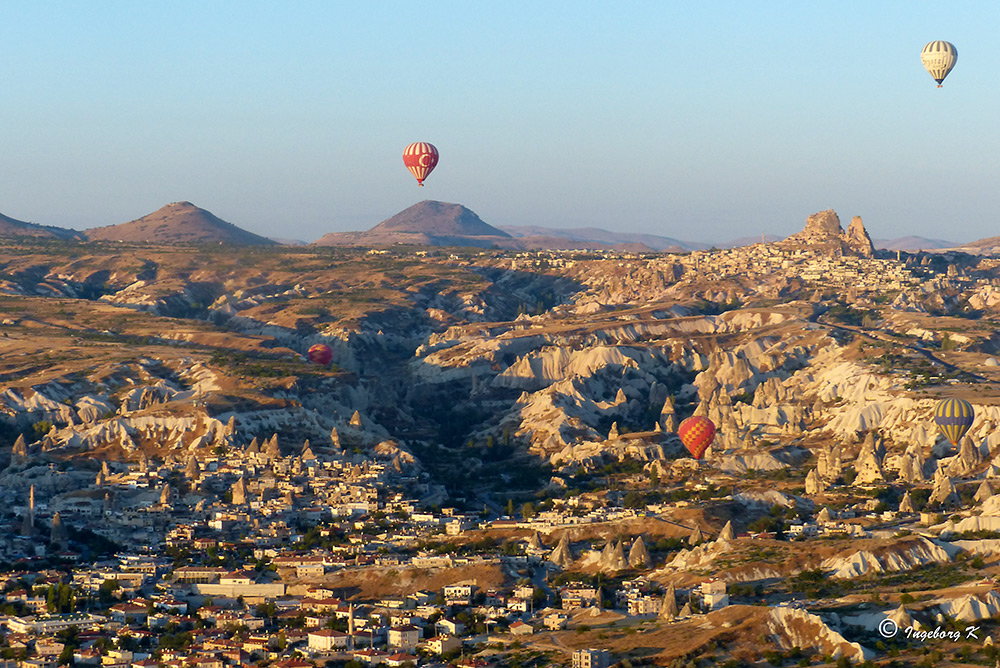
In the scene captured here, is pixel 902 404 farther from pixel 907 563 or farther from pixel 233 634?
pixel 233 634

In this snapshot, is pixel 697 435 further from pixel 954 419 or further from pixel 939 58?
pixel 939 58

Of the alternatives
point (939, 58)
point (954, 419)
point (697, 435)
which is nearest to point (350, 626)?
point (697, 435)

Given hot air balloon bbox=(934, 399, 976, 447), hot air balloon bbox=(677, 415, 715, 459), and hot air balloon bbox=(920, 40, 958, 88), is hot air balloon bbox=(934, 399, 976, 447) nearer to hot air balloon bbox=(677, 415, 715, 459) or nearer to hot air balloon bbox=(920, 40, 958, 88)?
hot air balloon bbox=(677, 415, 715, 459)

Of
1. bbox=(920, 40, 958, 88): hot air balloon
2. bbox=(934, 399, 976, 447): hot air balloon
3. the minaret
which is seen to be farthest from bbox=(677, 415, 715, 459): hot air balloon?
the minaret

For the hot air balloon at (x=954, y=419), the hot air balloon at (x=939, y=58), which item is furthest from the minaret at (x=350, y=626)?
the hot air balloon at (x=939, y=58)

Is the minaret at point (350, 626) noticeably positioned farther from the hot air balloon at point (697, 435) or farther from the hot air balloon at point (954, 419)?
the hot air balloon at point (954, 419)

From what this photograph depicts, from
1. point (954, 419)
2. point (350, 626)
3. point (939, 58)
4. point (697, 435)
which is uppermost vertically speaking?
point (939, 58)
